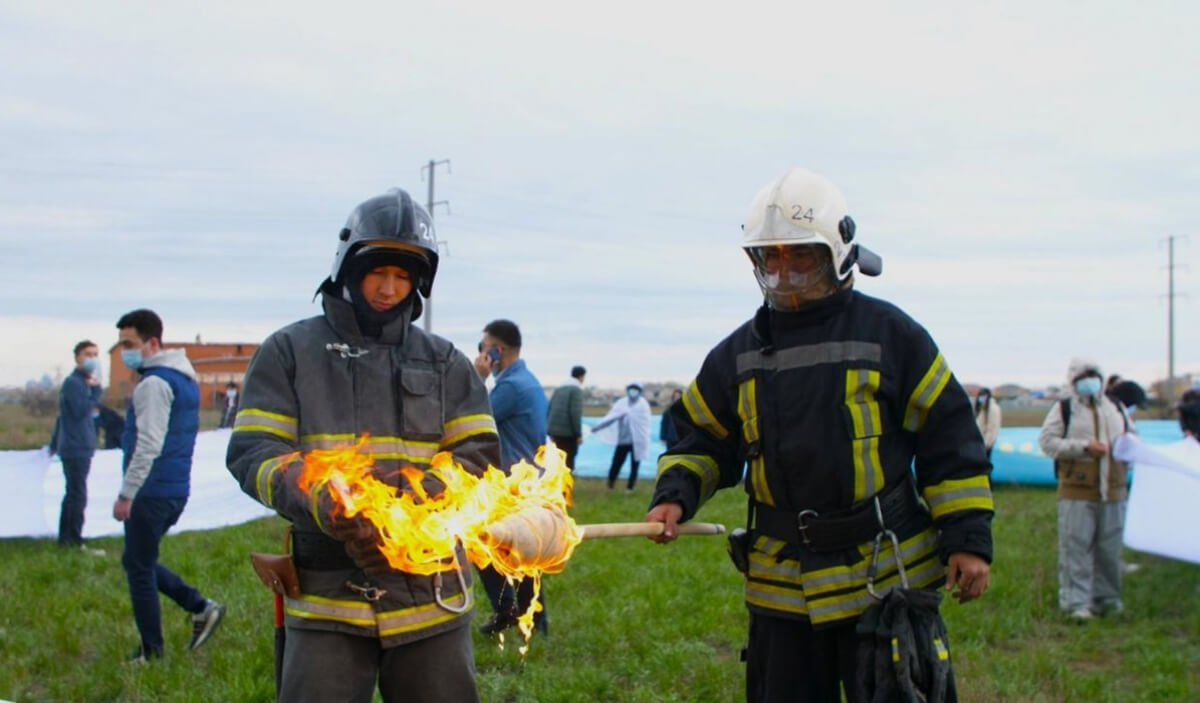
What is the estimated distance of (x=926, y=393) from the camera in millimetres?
3736

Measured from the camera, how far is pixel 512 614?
3.76m

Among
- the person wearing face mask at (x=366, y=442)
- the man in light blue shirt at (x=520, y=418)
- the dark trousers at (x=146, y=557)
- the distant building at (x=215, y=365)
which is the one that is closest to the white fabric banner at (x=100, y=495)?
the dark trousers at (x=146, y=557)

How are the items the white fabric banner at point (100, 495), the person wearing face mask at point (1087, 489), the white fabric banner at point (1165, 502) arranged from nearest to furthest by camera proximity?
1. the person wearing face mask at point (1087, 489)
2. the white fabric banner at point (1165, 502)
3. the white fabric banner at point (100, 495)

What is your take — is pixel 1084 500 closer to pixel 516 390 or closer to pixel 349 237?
pixel 516 390

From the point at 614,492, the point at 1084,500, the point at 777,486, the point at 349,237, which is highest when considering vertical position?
the point at 349,237

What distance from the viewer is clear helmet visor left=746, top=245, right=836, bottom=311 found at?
155 inches

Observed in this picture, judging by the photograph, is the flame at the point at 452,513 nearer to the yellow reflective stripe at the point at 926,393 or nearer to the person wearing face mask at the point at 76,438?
the yellow reflective stripe at the point at 926,393

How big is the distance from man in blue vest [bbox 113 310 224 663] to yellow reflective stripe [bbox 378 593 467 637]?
3.68 m

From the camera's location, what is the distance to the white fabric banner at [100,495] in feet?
38.0

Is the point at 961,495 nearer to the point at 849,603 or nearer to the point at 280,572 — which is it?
the point at 849,603

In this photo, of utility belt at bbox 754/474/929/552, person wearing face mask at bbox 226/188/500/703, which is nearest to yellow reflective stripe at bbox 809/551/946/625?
utility belt at bbox 754/474/929/552

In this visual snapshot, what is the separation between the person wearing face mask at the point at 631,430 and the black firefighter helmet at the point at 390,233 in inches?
532

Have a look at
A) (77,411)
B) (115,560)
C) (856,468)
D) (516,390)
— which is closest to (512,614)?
(856,468)

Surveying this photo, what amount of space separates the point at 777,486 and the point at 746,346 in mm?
543
